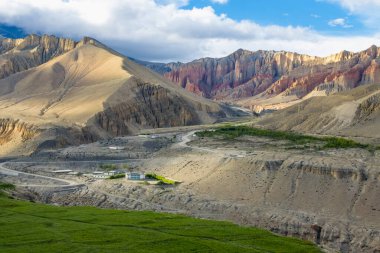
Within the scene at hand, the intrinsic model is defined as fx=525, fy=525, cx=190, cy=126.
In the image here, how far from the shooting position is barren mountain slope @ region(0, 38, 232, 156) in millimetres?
132250

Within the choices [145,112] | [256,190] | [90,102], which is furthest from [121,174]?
[145,112]

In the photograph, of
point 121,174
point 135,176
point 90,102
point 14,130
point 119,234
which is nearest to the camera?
point 119,234

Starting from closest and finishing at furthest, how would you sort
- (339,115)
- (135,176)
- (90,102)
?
(135,176) → (339,115) → (90,102)

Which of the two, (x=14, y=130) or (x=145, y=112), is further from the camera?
(x=145, y=112)

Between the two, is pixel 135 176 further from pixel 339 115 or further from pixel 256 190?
pixel 339 115

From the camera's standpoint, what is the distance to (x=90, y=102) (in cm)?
15000

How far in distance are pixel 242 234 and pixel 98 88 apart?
409 feet

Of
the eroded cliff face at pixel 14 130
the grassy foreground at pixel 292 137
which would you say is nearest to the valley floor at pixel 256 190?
the grassy foreground at pixel 292 137

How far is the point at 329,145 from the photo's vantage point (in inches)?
3755

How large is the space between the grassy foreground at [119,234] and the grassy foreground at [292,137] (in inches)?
2044

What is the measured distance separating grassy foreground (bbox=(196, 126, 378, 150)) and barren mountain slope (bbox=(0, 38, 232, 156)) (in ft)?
100

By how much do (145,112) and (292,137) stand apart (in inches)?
2445

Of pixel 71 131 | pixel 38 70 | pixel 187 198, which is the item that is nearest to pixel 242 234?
pixel 187 198

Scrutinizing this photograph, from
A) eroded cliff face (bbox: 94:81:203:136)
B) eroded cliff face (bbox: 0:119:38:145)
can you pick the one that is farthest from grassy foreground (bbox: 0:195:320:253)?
eroded cliff face (bbox: 94:81:203:136)
